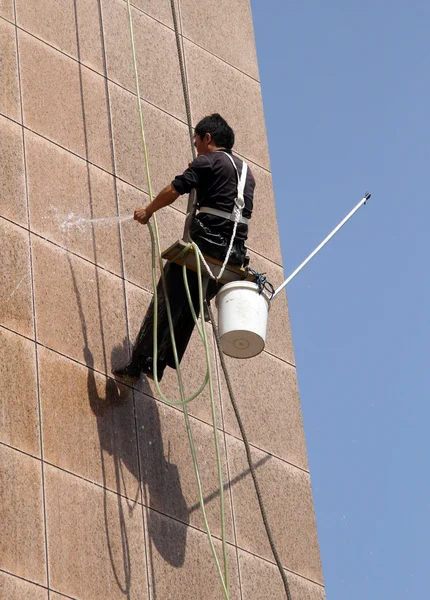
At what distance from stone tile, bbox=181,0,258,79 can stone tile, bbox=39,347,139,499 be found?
12.8ft

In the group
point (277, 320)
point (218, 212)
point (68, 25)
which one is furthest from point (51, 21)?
point (277, 320)

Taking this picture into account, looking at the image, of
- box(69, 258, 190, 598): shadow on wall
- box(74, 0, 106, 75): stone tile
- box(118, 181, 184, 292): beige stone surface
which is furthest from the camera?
box(74, 0, 106, 75): stone tile

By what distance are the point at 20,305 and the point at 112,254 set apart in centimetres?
109

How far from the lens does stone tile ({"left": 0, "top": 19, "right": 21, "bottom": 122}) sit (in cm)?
980

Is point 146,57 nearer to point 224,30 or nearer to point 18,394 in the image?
point 224,30

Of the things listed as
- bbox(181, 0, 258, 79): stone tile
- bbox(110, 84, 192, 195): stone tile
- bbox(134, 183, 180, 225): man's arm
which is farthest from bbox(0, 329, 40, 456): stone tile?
bbox(181, 0, 258, 79): stone tile

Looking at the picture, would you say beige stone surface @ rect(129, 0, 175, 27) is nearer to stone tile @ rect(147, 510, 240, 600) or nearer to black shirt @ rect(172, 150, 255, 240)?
black shirt @ rect(172, 150, 255, 240)

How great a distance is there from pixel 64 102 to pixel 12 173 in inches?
39.2

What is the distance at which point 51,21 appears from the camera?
1062cm

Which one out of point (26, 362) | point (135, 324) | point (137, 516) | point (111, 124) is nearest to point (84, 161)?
point (111, 124)

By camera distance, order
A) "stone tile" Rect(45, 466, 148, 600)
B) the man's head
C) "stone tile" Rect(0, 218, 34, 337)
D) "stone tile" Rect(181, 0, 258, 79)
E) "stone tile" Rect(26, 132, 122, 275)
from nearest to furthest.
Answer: "stone tile" Rect(45, 466, 148, 600), "stone tile" Rect(0, 218, 34, 337), the man's head, "stone tile" Rect(26, 132, 122, 275), "stone tile" Rect(181, 0, 258, 79)

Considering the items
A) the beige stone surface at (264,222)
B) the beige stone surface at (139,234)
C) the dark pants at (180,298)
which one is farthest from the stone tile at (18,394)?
the beige stone surface at (264,222)

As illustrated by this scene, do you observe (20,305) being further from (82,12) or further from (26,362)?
(82,12)

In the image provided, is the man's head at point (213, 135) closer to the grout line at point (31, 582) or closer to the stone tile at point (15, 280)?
the stone tile at point (15, 280)
